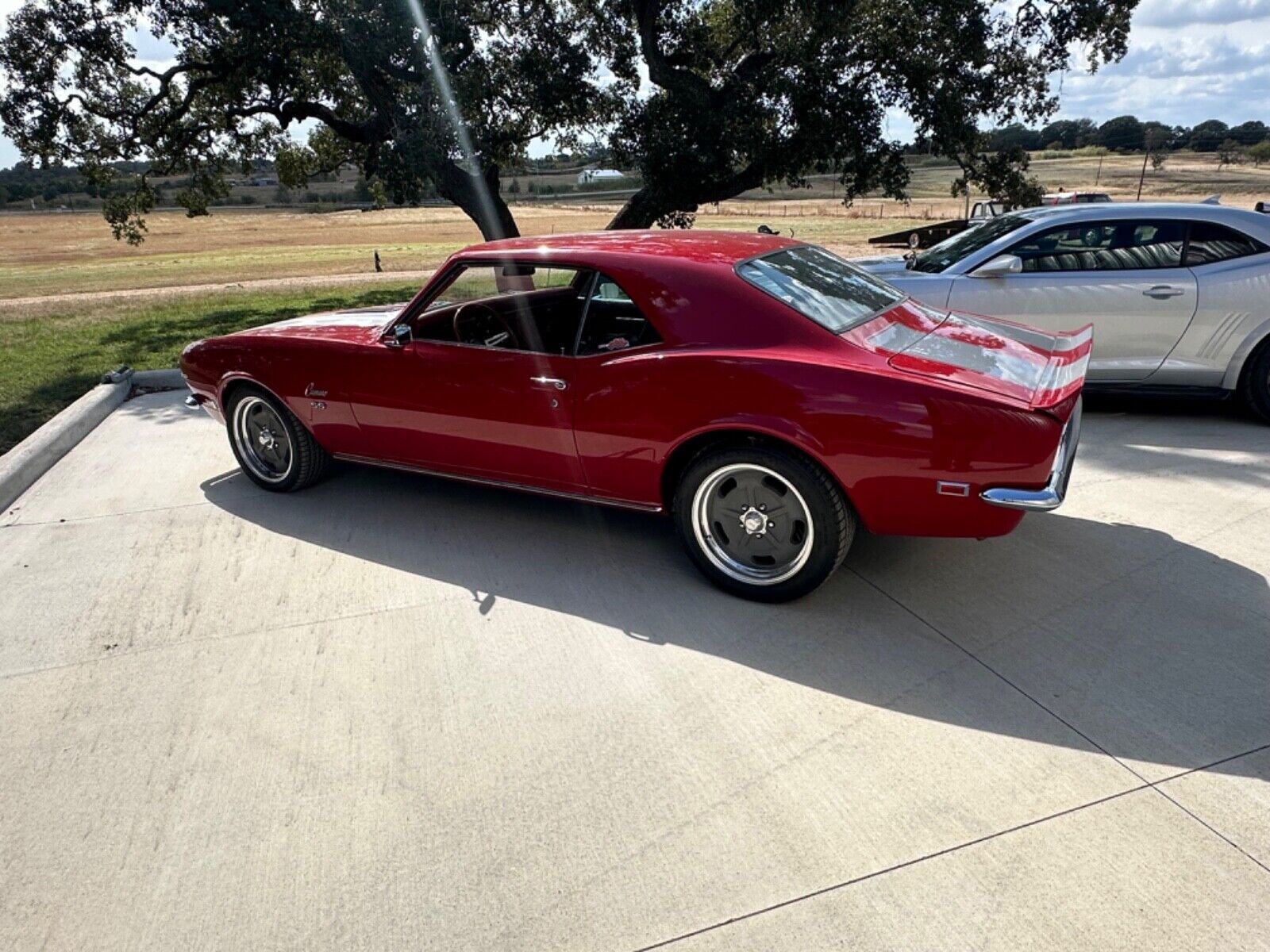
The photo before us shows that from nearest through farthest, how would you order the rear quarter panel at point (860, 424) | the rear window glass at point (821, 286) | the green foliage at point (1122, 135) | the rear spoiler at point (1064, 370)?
the rear quarter panel at point (860, 424) < the rear spoiler at point (1064, 370) < the rear window glass at point (821, 286) < the green foliage at point (1122, 135)

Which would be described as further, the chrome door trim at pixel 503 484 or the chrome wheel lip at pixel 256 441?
the chrome wheel lip at pixel 256 441

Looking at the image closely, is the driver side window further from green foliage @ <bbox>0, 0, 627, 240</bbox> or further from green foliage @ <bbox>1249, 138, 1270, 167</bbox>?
green foliage @ <bbox>1249, 138, 1270, 167</bbox>

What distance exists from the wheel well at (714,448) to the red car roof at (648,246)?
2.48 ft

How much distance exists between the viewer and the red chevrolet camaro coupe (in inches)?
118

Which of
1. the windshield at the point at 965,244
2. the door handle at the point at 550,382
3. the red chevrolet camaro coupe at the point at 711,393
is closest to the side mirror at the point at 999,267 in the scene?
the windshield at the point at 965,244

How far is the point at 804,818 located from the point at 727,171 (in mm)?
10939

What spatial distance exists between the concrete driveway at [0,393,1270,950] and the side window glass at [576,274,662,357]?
0.98 metres

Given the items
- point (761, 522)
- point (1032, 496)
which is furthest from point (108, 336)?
point (1032, 496)

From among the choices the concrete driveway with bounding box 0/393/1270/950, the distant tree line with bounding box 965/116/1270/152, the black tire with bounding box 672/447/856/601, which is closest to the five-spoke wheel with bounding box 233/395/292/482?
the concrete driveway with bounding box 0/393/1270/950

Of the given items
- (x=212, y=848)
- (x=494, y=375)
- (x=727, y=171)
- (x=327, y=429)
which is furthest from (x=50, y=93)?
(x=212, y=848)

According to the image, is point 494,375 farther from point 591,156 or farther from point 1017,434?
point 591,156

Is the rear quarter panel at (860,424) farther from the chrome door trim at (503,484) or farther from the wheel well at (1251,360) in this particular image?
the wheel well at (1251,360)

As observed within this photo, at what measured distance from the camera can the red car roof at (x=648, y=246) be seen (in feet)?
12.0

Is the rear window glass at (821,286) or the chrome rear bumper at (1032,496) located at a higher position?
the rear window glass at (821,286)
